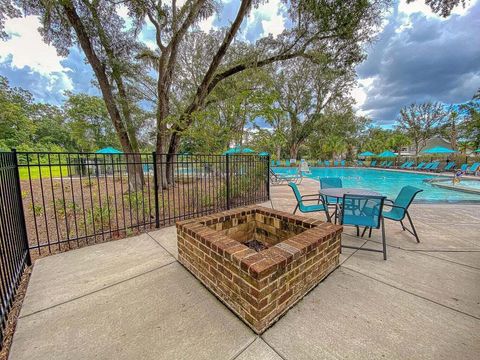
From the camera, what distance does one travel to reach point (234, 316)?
5.61 feet

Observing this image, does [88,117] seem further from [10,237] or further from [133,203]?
[10,237]

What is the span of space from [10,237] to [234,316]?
98.4 inches

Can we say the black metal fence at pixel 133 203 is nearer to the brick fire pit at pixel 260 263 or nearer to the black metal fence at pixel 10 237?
the black metal fence at pixel 10 237

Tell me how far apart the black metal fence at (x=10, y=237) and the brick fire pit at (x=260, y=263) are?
5.01 feet

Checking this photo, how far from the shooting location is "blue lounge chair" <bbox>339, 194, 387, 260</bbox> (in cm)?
275

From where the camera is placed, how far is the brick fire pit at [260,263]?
5.18 feet

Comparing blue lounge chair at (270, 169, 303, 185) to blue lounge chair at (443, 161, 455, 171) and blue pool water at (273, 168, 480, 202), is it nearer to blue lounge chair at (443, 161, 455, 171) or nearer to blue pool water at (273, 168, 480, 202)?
blue pool water at (273, 168, 480, 202)

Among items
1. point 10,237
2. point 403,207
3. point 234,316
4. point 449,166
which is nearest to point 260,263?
point 234,316

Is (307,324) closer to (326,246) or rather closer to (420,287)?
(326,246)

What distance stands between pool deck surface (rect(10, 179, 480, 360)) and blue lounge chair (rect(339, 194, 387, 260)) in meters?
0.44

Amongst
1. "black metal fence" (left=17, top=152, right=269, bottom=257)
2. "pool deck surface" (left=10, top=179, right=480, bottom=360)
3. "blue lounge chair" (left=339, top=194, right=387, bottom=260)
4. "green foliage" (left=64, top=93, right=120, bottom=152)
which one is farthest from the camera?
"green foliage" (left=64, top=93, right=120, bottom=152)

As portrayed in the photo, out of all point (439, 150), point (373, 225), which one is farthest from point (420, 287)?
point (439, 150)

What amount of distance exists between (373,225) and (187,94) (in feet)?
38.5

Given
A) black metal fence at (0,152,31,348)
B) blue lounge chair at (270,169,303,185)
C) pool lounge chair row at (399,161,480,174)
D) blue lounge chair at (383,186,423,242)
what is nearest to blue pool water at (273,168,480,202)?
pool lounge chair row at (399,161,480,174)
